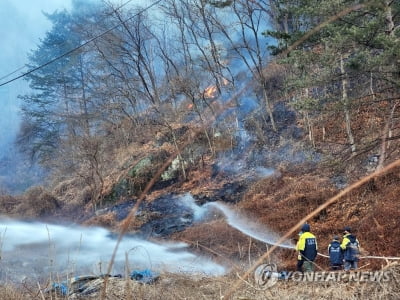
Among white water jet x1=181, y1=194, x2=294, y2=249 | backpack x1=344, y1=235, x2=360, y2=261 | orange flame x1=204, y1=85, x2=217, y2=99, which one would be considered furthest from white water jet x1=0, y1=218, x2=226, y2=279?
orange flame x1=204, y1=85, x2=217, y2=99

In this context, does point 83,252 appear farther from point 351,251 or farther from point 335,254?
point 351,251

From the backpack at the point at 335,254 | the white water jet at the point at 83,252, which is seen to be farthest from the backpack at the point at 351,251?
the white water jet at the point at 83,252

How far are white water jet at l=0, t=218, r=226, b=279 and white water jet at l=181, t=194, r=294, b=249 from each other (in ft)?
7.05

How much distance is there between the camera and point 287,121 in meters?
23.3

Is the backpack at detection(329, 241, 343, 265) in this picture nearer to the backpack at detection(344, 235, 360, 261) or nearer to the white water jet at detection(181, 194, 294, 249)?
the backpack at detection(344, 235, 360, 261)

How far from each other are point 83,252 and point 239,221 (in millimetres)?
6482

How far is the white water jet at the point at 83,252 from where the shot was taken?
12.5 metres

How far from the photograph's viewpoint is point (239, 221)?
16.1m

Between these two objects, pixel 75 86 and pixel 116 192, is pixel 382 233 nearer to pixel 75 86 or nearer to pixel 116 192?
pixel 116 192

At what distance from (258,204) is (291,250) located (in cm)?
475

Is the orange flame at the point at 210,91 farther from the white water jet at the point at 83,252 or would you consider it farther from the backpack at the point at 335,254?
the backpack at the point at 335,254

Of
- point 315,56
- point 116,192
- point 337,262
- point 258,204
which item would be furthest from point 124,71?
point 337,262

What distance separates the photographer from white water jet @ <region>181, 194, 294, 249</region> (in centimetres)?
1342

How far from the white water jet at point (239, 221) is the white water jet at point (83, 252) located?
2148mm
